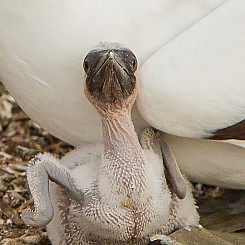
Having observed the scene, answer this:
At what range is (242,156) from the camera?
13.4 feet

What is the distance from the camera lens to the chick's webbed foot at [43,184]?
12.3 ft

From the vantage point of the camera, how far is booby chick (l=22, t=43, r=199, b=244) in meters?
3.67

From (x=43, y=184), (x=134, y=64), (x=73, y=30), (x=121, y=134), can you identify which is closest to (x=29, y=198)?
(x=43, y=184)

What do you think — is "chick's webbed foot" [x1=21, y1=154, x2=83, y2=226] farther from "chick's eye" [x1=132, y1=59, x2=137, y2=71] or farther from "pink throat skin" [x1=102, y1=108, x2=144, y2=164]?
"chick's eye" [x1=132, y1=59, x2=137, y2=71]

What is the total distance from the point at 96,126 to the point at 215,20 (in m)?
0.67

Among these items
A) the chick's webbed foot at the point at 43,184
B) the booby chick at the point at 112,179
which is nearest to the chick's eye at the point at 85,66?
the booby chick at the point at 112,179

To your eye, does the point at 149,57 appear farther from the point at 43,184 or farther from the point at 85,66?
the point at 43,184

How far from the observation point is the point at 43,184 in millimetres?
3795

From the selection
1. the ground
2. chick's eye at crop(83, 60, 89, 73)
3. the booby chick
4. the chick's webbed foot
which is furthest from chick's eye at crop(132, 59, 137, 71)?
the ground

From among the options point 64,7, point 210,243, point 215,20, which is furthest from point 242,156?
point 64,7

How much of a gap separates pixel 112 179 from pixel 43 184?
0.25m

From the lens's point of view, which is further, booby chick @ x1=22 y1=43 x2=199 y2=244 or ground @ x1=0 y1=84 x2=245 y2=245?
ground @ x1=0 y1=84 x2=245 y2=245

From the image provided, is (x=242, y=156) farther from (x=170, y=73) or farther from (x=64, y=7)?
(x=64, y=7)

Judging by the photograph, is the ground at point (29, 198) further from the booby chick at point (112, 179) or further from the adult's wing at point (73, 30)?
the adult's wing at point (73, 30)
